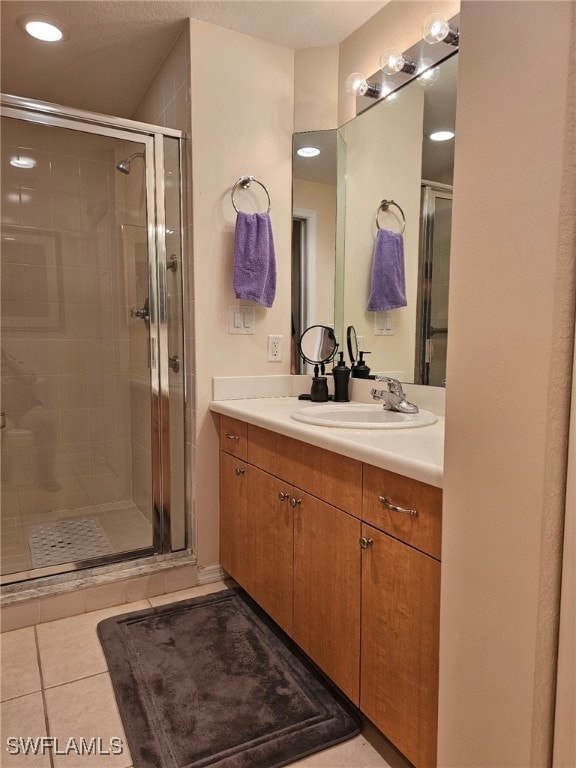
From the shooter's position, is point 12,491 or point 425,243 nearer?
point 425,243

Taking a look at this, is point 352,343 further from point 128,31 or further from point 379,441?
point 128,31

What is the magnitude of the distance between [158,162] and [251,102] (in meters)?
0.50

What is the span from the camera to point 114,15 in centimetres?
206

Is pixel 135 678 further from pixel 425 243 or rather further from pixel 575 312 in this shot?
pixel 425 243

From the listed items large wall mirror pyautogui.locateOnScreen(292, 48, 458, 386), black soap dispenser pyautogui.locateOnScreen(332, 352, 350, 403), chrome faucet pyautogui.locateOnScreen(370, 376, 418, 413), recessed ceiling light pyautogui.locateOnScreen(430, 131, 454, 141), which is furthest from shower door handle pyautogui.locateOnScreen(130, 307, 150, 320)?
recessed ceiling light pyautogui.locateOnScreen(430, 131, 454, 141)

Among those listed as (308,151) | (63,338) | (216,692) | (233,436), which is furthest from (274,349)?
(216,692)

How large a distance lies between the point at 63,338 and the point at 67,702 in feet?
6.25

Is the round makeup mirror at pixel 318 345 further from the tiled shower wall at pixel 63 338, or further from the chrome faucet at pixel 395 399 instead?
the tiled shower wall at pixel 63 338

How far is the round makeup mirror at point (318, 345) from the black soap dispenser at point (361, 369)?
0.15 metres

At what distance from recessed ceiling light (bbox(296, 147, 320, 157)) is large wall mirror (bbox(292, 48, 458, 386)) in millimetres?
10

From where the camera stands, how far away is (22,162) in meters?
2.57

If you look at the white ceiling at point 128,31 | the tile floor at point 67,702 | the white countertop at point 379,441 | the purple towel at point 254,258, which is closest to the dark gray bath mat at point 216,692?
the tile floor at point 67,702

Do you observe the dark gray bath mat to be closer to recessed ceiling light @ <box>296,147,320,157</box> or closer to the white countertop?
the white countertop

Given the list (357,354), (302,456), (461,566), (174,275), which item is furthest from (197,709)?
(174,275)
